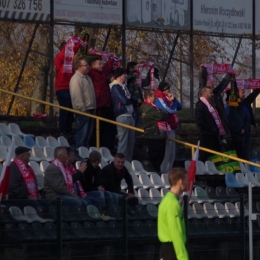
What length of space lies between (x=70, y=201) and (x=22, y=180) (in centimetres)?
71

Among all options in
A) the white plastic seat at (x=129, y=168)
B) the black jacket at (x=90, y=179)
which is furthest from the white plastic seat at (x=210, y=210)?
the white plastic seat at (x=129, y=168)

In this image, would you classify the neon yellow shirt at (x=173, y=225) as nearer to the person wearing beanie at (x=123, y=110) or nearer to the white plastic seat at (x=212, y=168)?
the person wearing beanie at (x=123, y=110)

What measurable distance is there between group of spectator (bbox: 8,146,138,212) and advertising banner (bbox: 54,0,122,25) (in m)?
5.58

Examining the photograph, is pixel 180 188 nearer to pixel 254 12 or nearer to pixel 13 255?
pixel 13 255

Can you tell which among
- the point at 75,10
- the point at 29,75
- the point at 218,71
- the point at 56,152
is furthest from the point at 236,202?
the point at 29,75

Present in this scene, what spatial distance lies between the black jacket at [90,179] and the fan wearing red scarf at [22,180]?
1.08 meters

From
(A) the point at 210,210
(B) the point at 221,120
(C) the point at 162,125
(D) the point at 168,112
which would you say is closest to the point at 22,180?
(A) the point at 210,210

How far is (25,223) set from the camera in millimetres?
11281

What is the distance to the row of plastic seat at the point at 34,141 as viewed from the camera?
1464 centimetres

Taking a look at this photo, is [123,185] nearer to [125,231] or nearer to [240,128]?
[125,231]

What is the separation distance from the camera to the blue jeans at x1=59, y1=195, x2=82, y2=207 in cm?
1206

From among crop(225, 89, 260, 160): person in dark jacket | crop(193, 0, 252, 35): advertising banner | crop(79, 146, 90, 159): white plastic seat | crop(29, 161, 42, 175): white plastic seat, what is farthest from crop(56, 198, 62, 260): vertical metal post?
crop(193, 0, 252, 35): advertising banner

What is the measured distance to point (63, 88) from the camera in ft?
51.4

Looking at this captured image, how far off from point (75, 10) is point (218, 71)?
3.19 m
